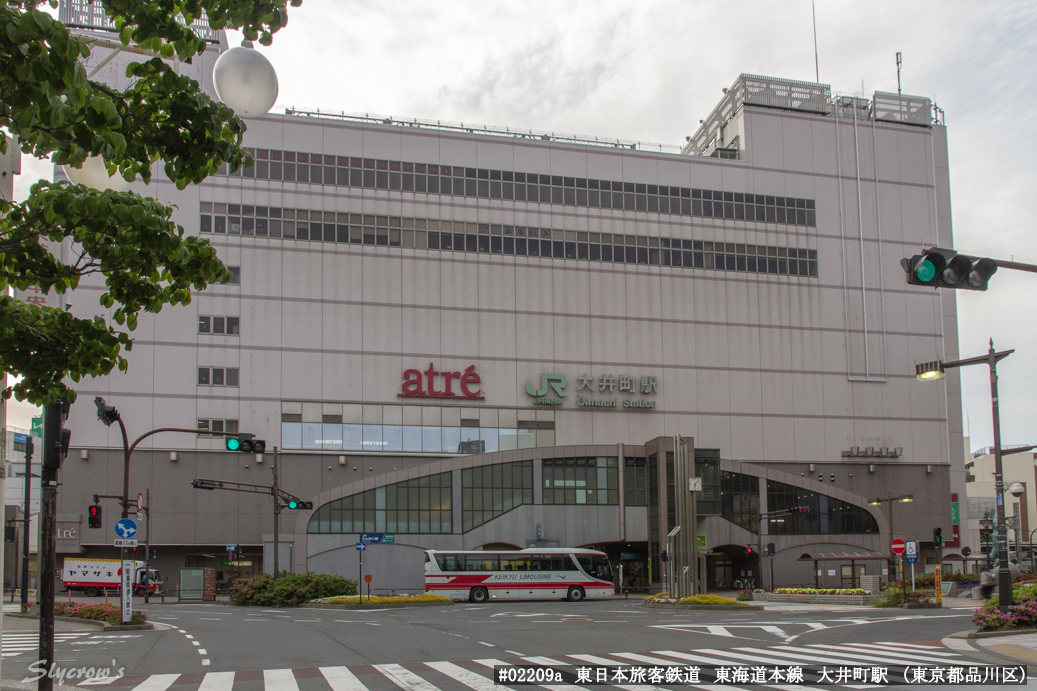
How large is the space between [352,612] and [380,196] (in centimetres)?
3502

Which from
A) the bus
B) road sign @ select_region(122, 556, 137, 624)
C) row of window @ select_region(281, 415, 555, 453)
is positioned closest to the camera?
road sign @ select_region(122, 556, 137, 624)

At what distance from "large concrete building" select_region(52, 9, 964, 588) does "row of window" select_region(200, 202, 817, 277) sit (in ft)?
0.60

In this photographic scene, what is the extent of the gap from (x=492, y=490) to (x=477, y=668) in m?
46.2

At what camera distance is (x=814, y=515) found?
6688 centimetres

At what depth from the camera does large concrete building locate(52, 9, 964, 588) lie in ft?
199

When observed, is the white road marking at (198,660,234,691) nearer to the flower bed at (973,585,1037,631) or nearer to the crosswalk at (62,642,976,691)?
the crosswalk at (62,642,976,691)

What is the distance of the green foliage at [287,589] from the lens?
45031mm

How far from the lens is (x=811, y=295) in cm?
7212

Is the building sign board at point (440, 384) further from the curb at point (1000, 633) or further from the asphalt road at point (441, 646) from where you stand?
the curb at point (1000, 633)

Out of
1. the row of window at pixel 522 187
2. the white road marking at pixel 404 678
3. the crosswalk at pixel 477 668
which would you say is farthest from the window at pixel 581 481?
the white road marking at pixel 404 678

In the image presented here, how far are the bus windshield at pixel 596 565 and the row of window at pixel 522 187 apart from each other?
2819 cm

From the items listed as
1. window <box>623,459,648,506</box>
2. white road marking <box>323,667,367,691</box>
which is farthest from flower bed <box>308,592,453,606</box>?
white road marking <box>323,667,367,691</box>

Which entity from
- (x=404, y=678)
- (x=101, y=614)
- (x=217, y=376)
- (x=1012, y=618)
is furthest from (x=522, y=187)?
(x=404, y=678)

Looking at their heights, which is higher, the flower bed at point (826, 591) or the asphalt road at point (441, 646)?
the asphalt road at point (441, 646)
